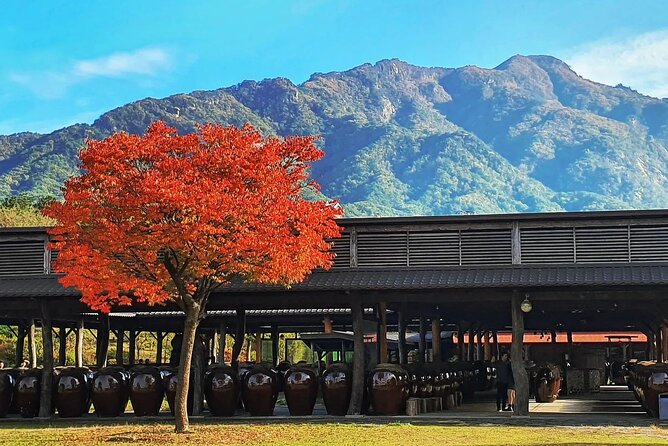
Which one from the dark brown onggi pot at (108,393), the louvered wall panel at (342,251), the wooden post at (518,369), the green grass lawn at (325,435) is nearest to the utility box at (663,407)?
the green grass lawn at (325,435)

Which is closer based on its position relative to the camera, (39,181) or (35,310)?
(35,310)

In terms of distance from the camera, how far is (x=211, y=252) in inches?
730

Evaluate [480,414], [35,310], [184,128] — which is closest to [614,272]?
[480,414]

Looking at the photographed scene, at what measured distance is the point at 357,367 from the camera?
918 inches

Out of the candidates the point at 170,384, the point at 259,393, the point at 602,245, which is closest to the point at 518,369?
the point at 602,245

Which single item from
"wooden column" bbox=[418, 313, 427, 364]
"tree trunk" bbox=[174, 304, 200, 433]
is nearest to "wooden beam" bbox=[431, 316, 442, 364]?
"wooden column" bbox=[418, 313, 427, 364]

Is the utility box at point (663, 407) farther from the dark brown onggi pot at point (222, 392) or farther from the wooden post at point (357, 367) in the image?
the dark brown onggi pot at point (222, 392)

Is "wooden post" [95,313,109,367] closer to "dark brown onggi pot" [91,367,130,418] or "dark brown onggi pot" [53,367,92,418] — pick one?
"dark brown onggi pot" [53,367,92,418]

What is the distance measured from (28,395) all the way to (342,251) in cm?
847

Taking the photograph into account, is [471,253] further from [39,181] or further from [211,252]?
[39,181]

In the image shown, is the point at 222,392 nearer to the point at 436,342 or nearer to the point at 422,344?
the point at 422,344

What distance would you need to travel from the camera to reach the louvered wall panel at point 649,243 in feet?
75.1

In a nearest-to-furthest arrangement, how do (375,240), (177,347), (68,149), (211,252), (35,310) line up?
1. (211,252)
2. (375,240)
3. (35,310)
4. (177,347)
5. (68,149)

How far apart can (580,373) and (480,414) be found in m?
16.4
